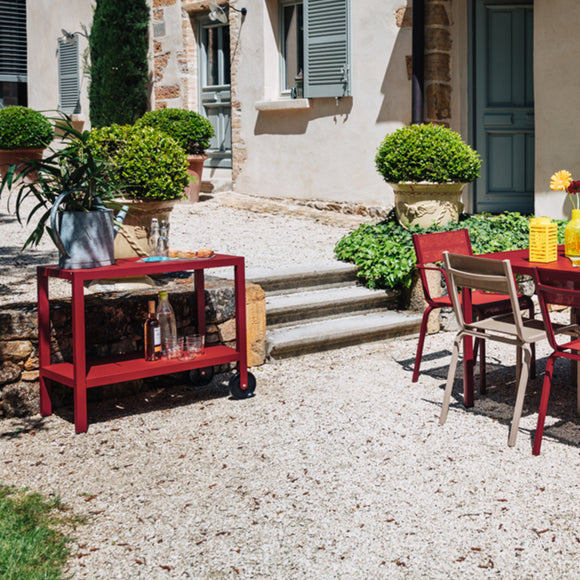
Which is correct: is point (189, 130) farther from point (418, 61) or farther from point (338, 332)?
point (338, 332)

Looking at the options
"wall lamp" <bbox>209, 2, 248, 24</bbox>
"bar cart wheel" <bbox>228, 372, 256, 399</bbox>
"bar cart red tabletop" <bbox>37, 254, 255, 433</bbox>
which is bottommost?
"bar cart wheel" <bbox>228, 372, 256, 399</bbox>

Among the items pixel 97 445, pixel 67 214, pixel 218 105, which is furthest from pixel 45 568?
pixel 218 105

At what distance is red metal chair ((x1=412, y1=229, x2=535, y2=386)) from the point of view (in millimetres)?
4734

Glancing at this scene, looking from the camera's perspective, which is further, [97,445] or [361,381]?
[361,381]

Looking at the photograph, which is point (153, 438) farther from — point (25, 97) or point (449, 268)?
point (25, 97)

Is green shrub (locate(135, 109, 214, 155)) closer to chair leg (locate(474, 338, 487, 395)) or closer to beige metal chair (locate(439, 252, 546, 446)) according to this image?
chair leg (locate(474, 338, 487, 395))

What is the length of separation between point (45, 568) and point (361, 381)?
8.64 ft

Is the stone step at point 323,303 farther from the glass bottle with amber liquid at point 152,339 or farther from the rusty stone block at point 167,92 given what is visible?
the rusty stone block at point 167,92

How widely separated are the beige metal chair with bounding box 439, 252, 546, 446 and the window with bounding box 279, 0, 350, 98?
6189 mm

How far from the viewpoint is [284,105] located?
10.6 metres

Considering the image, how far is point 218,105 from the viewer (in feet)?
39.5

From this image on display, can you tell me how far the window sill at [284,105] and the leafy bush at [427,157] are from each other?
3.51m

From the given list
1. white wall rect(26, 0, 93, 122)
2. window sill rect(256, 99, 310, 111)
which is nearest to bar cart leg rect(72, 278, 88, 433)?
window sill rect(256, 99, 310, 111)

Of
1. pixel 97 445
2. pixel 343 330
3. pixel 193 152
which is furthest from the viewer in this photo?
pixel 193 152
